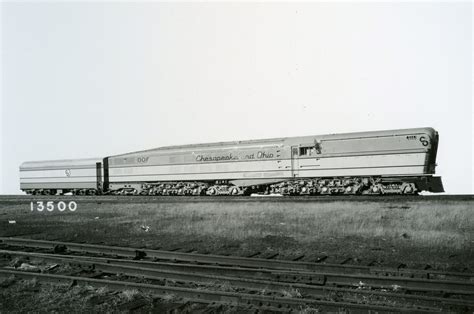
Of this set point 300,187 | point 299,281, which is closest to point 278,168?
point 300,187

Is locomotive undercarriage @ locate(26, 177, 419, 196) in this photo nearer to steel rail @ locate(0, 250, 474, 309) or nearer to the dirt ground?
the dirt ground

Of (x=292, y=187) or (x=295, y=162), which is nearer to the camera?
(x=295, y=162)

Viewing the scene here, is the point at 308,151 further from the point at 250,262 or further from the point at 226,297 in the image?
the point at 226,297

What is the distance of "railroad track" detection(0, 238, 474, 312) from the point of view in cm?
683

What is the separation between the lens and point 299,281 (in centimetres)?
836

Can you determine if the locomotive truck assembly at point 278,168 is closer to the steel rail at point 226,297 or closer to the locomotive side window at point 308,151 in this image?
the locomotive side window at point 308,151

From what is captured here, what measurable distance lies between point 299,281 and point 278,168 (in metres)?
18.6

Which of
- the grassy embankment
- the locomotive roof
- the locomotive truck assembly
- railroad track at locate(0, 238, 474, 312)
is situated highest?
the locomotive roof

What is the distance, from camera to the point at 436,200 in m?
19.8

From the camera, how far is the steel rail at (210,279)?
6828 millimetres

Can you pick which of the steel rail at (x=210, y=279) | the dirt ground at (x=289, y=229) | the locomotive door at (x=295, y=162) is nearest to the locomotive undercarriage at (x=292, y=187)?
the locomotive door at (x=295, y=162)

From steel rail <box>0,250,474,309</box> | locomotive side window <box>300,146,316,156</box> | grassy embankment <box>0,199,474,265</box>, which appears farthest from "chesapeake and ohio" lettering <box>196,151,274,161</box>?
steel rail <box>0,250,474,309</box>

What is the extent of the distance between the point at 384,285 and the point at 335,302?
6.30ft

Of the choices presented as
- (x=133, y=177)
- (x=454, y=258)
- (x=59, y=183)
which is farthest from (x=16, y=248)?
(x=59, y=183)
